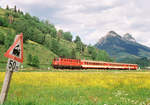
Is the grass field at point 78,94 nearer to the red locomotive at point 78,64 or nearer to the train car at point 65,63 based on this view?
the train car at point 65,63

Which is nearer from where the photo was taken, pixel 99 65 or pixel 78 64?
pixel 78 64

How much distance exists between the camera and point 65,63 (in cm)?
6166

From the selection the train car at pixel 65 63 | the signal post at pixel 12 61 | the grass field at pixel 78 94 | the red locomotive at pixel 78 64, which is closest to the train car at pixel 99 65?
the red locomotive at pixel 78 64

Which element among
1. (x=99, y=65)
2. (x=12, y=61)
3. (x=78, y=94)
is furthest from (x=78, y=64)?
(x=12, y=61)

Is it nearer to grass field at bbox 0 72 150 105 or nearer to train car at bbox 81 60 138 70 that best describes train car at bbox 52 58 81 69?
train car at bbox 81 60 138 70

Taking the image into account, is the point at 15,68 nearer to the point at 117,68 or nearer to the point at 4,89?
the point at 4,89

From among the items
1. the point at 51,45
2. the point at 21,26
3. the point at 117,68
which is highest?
the point at 21,26

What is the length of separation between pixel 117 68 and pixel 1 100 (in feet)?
247

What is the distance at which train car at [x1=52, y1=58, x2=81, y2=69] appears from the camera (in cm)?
6042

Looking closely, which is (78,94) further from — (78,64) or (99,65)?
(99,65)

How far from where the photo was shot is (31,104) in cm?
822

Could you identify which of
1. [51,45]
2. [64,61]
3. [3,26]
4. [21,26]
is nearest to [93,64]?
[64,61]

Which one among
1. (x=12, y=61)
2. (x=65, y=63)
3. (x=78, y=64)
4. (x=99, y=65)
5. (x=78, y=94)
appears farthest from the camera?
(x=99, y=65)

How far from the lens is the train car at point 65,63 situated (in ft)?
198
